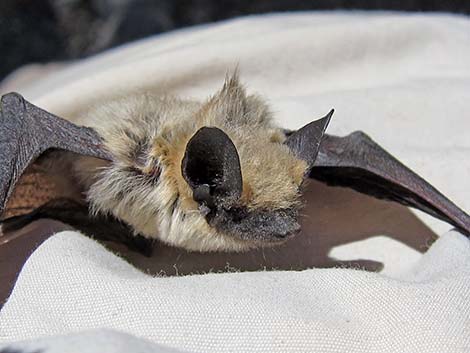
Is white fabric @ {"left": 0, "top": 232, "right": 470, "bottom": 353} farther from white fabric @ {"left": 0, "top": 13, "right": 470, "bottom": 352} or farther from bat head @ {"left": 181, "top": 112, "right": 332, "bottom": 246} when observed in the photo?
bat head @ {"left": 181, "top": 112, "right": 332, "bottom": 246}

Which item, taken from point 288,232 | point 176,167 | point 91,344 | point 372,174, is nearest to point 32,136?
point 176,167

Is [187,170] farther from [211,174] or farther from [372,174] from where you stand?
[372,174]

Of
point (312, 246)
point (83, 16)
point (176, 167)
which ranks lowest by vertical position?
point (312, 246)

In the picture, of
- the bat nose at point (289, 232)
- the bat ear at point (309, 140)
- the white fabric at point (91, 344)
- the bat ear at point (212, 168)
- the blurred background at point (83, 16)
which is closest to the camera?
the white fabric at point (91, 344)

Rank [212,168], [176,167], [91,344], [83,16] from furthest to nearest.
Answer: [83,16]
[176,167]
[212,168]
[91,344]

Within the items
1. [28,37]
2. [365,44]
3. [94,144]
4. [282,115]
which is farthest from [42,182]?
[28,37]

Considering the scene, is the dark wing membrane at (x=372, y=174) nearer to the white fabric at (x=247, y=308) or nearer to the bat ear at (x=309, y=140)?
the bat ear at (x=309, y=140)

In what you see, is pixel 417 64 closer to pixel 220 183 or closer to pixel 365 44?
pixel 365 44

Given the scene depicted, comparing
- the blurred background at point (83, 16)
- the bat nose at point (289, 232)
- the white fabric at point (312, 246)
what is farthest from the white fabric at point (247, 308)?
the blurred background at point (83, 16)
